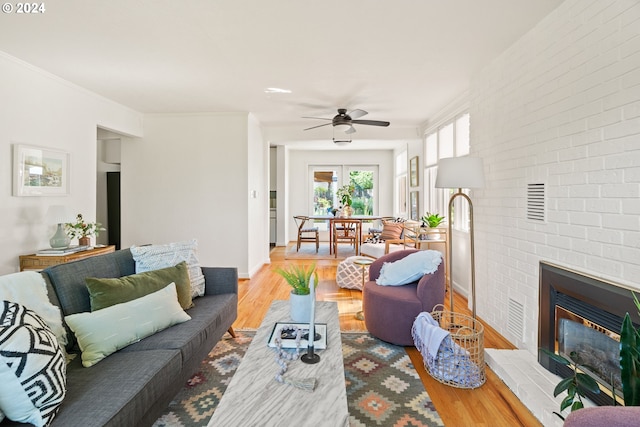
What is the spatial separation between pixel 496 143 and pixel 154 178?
15.0 feet

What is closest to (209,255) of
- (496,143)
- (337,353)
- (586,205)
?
(337,353)

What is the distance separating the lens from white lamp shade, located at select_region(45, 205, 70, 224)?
3.20 meters

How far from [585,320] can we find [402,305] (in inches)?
45.2

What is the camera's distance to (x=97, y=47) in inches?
109

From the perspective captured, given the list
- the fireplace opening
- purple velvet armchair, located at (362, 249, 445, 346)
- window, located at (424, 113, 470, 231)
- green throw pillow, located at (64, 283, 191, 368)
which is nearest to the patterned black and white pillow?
green throw pillow, located at (64, 283, 191, 368)

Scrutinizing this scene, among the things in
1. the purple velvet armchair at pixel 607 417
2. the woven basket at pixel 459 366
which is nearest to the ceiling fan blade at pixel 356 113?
the woven basket at pixel 459 366

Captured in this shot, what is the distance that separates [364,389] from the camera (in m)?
2.09

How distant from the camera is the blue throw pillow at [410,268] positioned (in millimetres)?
2730

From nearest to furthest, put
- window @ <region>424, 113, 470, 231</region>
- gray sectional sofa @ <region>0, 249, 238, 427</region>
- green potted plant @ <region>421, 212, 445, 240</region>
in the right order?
gray sectional sofa @ <region>0, 249, 238, 427</region> < window @ <region>424, 113, 470, 231</region> < green potted plant @ <region>421, 212, 445, 240</region>

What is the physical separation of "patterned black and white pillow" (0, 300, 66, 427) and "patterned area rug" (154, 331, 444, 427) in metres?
0.73

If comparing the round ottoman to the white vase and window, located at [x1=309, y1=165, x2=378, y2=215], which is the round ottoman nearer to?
the white vase

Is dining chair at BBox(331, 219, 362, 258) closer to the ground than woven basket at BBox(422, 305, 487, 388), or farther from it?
farther from it

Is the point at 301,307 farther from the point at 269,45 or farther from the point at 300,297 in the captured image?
the point at 269,45

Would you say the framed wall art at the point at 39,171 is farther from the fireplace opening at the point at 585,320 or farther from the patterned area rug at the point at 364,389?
the fireplace opening at the point at 585,320
